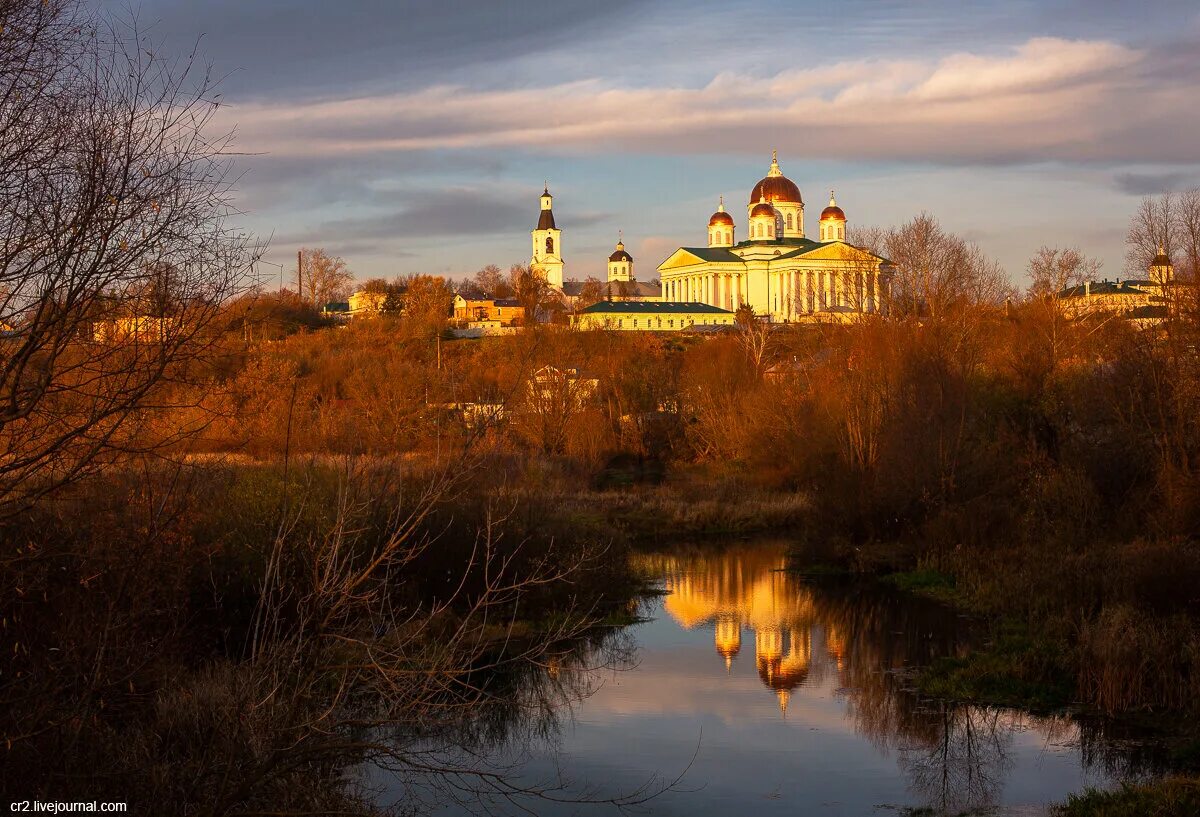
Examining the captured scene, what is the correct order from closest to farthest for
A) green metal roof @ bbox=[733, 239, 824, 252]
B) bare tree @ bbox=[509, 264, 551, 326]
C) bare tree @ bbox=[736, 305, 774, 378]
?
bare tree @ bbox=[736, 305, 774, 378] < bare tree @ bbox=[509, 264, 551, 326] < green metal roof @ bbox=[733, 239, 824, 252]

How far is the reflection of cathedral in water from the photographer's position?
16547 millimetres

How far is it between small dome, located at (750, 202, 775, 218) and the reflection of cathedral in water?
8557 cm

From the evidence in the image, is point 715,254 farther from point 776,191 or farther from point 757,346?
point 757,346

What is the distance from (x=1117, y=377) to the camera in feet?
78.6

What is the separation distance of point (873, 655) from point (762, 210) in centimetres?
9408

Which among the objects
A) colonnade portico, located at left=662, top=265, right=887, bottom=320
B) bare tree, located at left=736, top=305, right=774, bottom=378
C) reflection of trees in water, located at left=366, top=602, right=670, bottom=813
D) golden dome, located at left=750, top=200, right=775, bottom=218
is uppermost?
golden dome, located at left=750, top=200, right=775, bottom=218

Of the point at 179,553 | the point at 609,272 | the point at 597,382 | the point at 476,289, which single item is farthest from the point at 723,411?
the point at 609,272

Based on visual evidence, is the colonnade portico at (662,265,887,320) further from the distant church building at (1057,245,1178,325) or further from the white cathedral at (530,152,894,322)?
the distant church building at (1057,245,1178,325)

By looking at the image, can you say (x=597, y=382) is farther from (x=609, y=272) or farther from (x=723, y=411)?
(x=609, y=272)

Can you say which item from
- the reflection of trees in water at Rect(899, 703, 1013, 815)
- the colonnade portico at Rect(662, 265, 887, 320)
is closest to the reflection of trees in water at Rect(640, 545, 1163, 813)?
the reflection of trees in water at Rect(899, 703, 1013, 815)

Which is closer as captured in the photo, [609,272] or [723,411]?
[723,411]

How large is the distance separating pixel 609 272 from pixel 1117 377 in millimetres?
111227

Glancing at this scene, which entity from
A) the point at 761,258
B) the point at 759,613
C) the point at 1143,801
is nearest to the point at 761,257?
the point at 761,258

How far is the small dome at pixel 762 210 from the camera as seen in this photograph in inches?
4245
